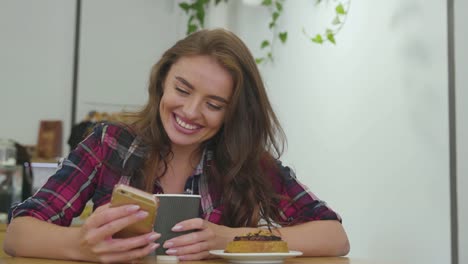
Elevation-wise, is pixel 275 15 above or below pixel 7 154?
above

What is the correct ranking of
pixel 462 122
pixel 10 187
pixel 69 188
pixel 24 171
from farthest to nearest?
pixel 24 171
pixel 10 187
pixel 462 122
pixel 69 188

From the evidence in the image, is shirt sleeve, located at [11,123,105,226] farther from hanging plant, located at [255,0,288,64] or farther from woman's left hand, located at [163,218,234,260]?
hanging plant, located at [255,0,288,64]

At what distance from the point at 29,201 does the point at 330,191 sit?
1812 millimetres

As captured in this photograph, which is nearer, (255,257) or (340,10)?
(255,257)

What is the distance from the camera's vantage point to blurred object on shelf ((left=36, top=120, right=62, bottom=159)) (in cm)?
388

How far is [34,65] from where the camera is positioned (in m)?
3.91

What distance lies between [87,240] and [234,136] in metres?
0.72

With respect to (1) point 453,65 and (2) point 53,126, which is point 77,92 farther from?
(1) point 453,65

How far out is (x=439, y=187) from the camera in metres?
2.22

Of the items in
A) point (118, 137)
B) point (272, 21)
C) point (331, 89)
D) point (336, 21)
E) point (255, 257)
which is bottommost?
point (255, 257)

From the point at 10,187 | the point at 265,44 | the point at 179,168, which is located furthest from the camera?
the point at 265,44

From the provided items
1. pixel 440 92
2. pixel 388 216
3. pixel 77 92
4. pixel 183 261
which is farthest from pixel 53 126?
pixel 183 261

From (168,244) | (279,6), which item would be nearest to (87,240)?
(168,244)

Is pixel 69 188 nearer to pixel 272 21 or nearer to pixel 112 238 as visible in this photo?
pixel 112 238
